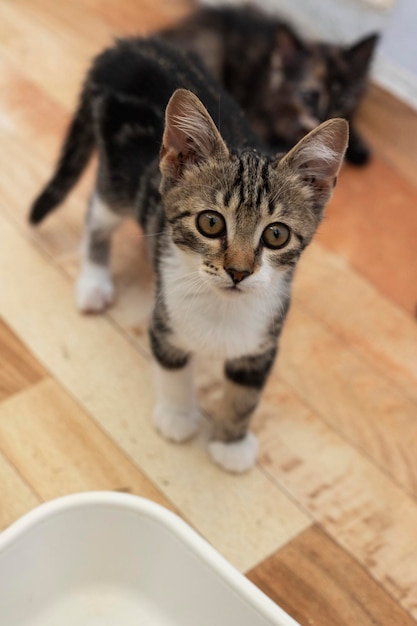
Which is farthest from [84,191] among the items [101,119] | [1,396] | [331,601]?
[331,601]

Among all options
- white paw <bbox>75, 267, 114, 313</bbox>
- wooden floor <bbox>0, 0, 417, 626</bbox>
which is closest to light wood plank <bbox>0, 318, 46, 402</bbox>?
wooden floor <bbox>0, 0, 417, 626</bbox>

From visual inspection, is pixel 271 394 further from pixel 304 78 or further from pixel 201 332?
pixel 304 78

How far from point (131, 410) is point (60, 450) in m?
0.18

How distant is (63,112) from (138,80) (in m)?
0.84

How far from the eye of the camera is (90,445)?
1.49 metres

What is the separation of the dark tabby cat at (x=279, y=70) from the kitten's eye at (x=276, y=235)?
1.15 metres

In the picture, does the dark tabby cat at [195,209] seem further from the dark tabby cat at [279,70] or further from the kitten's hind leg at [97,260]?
the dark tabby cat at [279,70]

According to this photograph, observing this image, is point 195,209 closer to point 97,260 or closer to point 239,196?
point 239,196

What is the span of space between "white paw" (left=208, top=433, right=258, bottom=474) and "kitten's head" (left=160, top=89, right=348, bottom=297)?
0.42 meters

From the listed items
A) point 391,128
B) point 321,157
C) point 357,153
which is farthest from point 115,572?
point 391,128

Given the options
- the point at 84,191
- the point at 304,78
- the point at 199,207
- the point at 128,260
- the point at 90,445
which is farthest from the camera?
the point at 304,78

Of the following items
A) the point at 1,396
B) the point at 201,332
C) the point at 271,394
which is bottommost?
the point at 1,396

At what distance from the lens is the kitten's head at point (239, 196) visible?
1.12 meters

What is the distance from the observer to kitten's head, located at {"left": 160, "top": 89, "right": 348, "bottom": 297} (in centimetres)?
112
